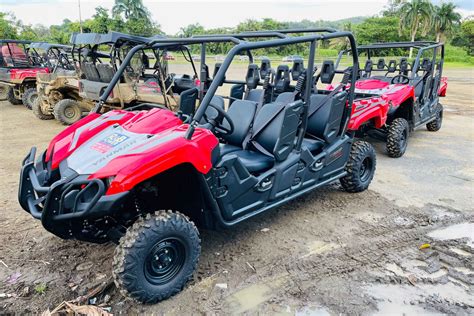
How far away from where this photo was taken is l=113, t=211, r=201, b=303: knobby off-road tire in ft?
8.09

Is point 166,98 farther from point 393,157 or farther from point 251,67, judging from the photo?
point 393,157

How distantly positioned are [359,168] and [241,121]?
65.0 inches

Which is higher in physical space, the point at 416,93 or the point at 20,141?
the point at 416,93

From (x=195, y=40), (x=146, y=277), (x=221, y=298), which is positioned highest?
(x=195, y=40)

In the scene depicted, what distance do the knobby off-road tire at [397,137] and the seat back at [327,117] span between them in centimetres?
236

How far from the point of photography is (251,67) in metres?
4.21

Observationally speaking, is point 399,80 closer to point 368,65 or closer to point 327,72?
point 368,65

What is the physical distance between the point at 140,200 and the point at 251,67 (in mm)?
2022

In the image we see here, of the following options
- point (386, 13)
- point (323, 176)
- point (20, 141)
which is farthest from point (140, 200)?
point (386, 13)

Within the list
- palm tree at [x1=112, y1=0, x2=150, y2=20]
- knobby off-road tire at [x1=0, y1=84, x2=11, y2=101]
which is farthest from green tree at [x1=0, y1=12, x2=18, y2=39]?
palm tree at [x1=112, y1=0, x2=150, y2=20]

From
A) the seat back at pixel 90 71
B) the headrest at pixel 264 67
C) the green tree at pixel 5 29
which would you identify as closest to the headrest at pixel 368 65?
the headrest at pixel 264 67

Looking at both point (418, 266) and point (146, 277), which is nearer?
point (146, 277)

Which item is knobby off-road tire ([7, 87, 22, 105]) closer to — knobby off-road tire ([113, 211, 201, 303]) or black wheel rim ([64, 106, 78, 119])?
black wheel rim ([64, 106, 78, 119])

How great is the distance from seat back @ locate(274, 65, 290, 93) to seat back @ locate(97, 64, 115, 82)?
4397mm
